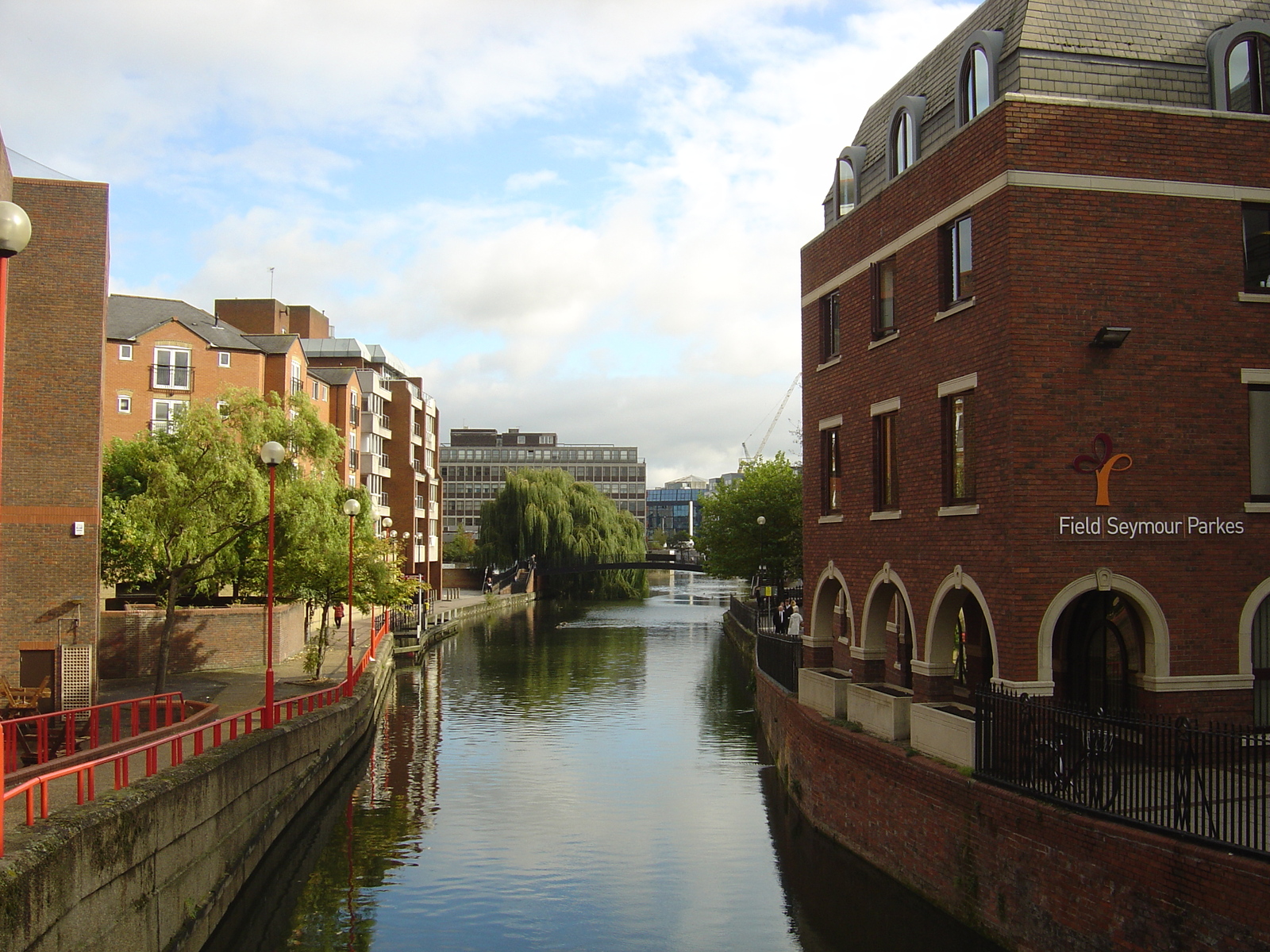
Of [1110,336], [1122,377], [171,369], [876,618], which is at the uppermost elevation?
[171,369]

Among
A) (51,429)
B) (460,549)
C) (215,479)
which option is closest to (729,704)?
(215,479)

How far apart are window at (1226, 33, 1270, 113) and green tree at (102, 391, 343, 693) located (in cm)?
2013

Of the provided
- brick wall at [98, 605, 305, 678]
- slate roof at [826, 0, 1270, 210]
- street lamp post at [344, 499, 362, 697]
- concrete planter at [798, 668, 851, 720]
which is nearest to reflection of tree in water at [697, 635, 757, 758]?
concrete planter at [798, 668, 851, 720]

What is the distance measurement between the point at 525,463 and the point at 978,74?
165 metres

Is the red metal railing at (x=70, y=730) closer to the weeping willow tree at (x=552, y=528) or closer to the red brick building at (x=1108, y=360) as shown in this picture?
the red brick building at (x=1108, y=360)

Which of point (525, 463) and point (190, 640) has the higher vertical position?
point (525, 463)

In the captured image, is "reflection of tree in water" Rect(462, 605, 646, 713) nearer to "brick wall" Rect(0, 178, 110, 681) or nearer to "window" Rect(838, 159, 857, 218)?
"brick wall" Rect(0, 178, 110, 681)

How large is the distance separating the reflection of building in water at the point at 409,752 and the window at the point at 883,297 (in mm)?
12169

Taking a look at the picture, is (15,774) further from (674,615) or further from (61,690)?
(674,615)

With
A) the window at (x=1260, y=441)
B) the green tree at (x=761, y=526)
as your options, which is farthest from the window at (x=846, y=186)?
the green tree at (x=761, y=526)

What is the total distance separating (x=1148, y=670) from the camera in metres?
15.1

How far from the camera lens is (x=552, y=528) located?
88688 mm

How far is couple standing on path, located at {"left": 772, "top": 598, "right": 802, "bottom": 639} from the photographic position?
36438 millimetres

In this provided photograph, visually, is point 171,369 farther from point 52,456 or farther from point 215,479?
point 52,456
